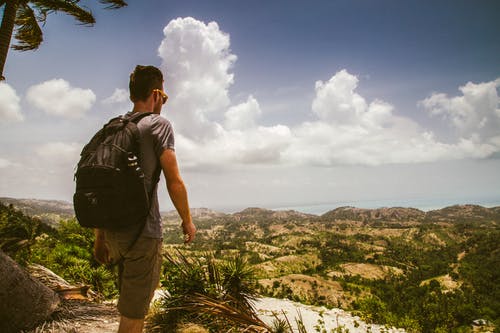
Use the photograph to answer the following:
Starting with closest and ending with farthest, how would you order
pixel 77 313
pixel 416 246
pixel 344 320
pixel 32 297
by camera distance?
pixel 32 297, pixel 77 313, pixel 344 320, pixel 416 246

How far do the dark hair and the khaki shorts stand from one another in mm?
1083

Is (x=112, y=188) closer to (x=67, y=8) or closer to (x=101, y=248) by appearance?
(x=101, y=248)

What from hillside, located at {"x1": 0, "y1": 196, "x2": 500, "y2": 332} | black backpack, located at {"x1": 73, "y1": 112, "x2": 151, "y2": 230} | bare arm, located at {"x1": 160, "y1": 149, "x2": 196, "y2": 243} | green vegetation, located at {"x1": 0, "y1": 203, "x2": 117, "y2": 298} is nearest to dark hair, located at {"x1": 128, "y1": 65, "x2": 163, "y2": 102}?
black backpack, located at {"x1": 73, "y1": 112, "x2": 151, "y2": 230}

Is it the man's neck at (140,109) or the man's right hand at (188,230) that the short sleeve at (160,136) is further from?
the man's right hand at (188,230)

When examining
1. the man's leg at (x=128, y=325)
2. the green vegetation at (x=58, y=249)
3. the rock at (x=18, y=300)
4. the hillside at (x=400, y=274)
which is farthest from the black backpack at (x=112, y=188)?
the hillside at (x=400, y=274)

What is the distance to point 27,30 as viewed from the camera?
732 cm

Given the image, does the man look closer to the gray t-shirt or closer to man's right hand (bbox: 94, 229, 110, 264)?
the gray t-shirt

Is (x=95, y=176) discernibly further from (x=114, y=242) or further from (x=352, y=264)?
(x=352, y=264)

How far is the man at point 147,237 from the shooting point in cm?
191

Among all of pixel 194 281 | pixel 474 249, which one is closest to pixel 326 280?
pixel 474 249

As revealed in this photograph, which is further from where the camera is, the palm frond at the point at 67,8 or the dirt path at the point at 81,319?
the palm frond at the point at 67,8

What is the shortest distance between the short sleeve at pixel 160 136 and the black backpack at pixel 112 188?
16 cm

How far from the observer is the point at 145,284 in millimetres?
1944

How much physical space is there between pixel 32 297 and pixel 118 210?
2321 mm
